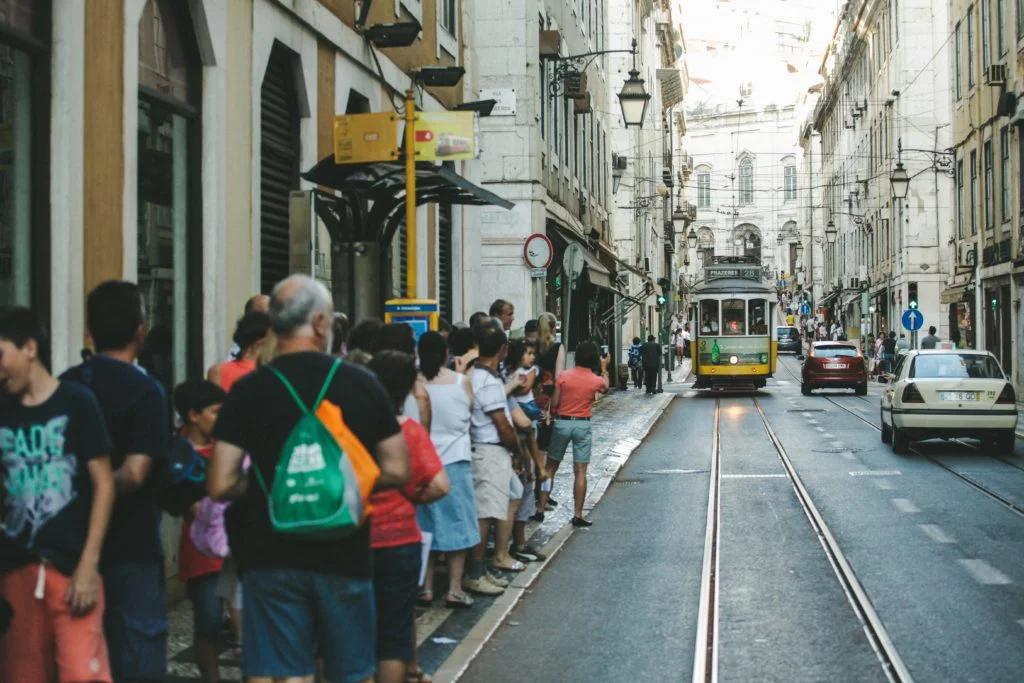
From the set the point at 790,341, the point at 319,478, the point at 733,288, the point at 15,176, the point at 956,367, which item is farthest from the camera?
the point at 790,341

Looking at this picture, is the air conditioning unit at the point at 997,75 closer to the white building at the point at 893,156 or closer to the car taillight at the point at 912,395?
the white building at the point at 893,156

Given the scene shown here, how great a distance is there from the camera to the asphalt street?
734 centimetres

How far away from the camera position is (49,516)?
471 cm

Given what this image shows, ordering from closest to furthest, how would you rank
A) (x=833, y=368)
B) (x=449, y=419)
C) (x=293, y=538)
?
(x=293, y=538) → (x=449, y=419) → (x=833, y=368)

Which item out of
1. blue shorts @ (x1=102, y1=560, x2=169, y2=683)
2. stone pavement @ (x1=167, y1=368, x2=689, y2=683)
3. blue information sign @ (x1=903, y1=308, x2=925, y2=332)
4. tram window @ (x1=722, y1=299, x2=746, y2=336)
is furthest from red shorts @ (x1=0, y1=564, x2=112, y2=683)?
blue information sign @ (x1=903, y1=308, x2=925, y2=332)

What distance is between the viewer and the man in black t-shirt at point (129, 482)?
4906mm

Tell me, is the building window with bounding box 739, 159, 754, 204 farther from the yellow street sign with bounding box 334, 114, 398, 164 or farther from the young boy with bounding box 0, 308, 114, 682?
the young boy with bounding box 0, 308, 114, 682

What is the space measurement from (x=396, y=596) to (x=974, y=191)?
34910mm

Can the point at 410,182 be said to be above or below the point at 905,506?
above

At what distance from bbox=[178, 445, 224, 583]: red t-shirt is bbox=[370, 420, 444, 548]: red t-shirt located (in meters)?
0.69

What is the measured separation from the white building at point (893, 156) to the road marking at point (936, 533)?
1311 inches

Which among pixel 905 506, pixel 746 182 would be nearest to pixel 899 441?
pixel 905 506

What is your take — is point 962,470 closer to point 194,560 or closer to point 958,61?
point 194,560

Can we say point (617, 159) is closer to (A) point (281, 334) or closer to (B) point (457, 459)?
(B) point (457, 459)
